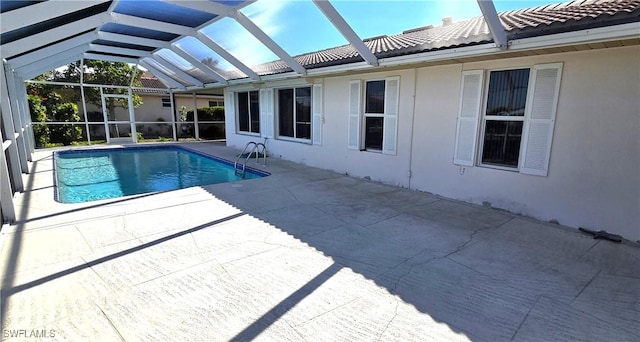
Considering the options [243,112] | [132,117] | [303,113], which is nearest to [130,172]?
[243,112]

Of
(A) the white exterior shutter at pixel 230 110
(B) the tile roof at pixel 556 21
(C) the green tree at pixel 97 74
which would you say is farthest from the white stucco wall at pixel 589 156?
(C) the green tree at pixel 97 74

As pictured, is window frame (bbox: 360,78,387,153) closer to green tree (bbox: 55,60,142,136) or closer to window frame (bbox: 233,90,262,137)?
window frame (bbox: 233,90,262,137)

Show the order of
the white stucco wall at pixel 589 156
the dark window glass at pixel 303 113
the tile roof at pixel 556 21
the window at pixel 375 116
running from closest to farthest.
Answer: the tile roof at pixel 556 21
the white stucco wall at pixel 589 156
the window at pixel 375 116
the dark window glass at pixel 303 113

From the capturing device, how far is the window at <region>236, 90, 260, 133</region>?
38.6 ft

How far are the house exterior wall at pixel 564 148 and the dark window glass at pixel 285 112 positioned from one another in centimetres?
376

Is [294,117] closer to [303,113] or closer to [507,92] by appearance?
[303,113]

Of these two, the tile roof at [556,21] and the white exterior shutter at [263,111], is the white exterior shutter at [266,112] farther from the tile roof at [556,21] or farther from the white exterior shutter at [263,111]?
the tile roof at [556,21]

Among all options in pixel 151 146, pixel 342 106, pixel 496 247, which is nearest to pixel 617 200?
pixel 496 247

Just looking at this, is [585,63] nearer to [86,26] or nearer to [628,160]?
[628,160]

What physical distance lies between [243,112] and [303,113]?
13.6ft

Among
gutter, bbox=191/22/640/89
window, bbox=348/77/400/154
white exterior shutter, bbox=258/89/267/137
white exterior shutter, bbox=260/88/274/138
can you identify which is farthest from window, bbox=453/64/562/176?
white exterior shutter, bbox=258/89/267/137

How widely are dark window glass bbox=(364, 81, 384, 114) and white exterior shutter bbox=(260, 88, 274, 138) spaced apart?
4179mm

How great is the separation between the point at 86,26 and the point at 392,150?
7.12 m

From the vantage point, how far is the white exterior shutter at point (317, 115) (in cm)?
853
